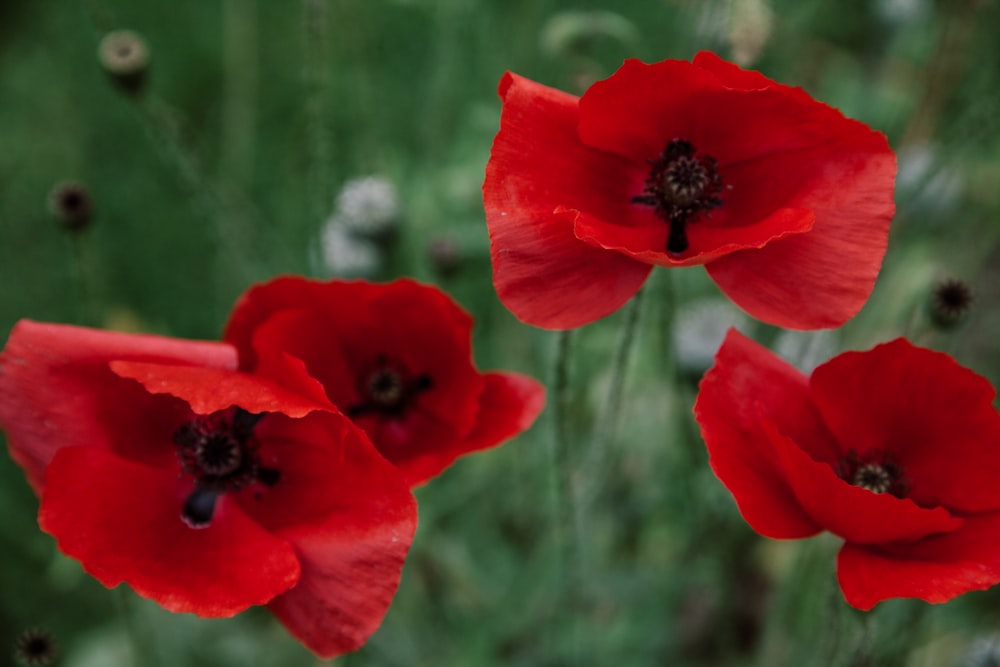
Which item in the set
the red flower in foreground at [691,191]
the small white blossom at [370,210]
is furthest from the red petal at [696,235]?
the small white blossom at [370,210]

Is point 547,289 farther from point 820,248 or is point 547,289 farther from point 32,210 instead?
point 32,210

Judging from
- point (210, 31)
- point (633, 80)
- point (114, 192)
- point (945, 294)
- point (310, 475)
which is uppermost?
point (633, 80)

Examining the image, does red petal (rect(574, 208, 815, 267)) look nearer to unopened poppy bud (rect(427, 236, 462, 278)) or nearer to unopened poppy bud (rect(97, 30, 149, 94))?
unopened poppy bud (rect(427, 236, 462, 278))

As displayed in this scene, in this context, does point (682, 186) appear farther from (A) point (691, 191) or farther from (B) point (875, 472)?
(B) point (875, 472)

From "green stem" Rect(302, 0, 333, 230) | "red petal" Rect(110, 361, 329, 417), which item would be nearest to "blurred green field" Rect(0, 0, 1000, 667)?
"green stem" Rect(302, 0, 333, 230)

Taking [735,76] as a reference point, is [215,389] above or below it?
below

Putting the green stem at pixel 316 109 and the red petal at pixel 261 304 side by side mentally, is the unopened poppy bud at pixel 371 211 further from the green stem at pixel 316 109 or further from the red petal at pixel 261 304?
the red petal at pixel 261 304

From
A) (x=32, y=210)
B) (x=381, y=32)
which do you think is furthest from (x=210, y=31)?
(x=32, y=210)

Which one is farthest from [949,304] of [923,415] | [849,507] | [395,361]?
[395,361]
